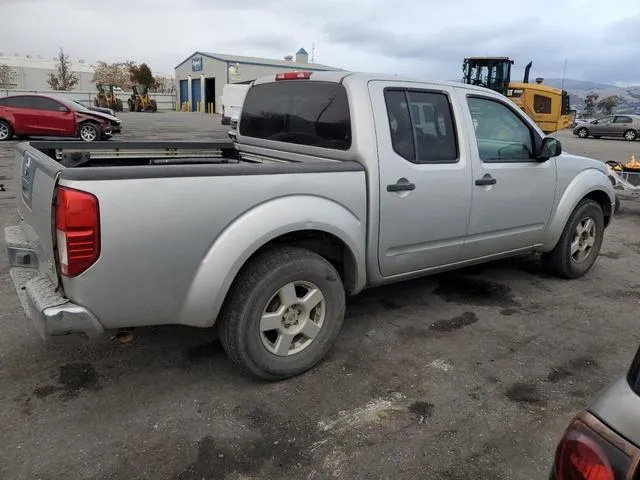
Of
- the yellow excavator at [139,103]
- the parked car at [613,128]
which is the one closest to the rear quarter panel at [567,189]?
the parked car at [613,128]

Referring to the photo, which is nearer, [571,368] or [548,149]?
[571,368]

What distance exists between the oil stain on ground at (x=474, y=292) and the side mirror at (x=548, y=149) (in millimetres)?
1281

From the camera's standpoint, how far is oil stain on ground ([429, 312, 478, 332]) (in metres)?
4.11

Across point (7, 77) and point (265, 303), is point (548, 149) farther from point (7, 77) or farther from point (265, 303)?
point (7, 77)

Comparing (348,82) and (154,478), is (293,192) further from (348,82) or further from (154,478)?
(154,478)

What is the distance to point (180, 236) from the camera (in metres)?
2.69

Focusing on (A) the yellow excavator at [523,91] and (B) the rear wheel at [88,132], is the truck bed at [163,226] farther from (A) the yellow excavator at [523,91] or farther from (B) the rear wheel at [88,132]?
(A) the yellow excavator at [523,91]

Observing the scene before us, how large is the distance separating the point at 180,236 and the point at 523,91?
2119 centimetres

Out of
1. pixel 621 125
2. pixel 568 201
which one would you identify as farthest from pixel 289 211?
pixel 621 125

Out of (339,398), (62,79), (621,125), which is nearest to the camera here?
(339,398)

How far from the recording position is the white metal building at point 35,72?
68938mm

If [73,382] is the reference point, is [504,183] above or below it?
above

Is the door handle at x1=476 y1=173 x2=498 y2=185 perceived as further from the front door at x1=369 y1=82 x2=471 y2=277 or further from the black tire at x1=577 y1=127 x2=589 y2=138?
the black tire at x1=577 y1=127 x2=589 y2=138

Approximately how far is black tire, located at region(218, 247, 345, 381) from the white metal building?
71.6 metres
